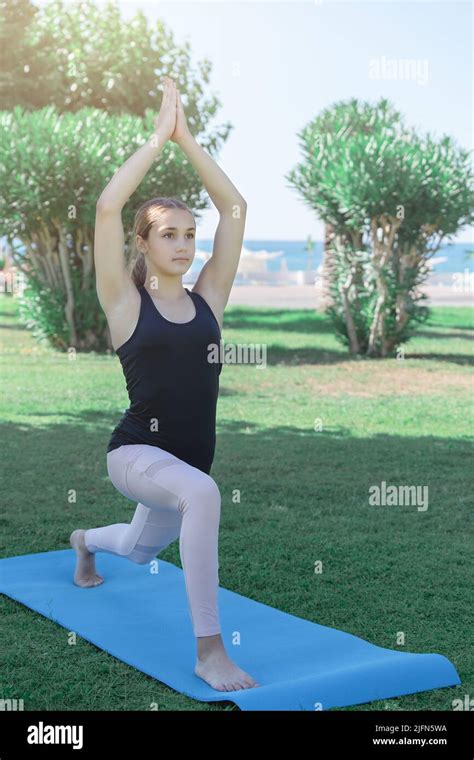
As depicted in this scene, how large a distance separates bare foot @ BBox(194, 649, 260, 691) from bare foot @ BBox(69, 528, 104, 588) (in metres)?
1.46

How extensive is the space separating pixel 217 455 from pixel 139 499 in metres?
5.05

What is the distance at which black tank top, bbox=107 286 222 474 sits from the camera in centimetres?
430

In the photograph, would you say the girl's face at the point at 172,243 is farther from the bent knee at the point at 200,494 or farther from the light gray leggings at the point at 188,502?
the bent knee at the point at 200,494

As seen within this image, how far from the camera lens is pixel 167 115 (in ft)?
14.4

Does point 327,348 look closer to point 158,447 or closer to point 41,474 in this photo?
point 41,474

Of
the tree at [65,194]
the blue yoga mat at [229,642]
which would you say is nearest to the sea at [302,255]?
the tree at [65,194]

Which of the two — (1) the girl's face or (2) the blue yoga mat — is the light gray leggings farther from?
(1) the girl's face

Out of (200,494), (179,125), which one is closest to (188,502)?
(200,494)

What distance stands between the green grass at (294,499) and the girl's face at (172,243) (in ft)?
5.32

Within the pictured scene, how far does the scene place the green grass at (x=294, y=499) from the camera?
4520 millimetres

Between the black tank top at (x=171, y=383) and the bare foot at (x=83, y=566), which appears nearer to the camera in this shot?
the black tank top at (x=171, y=383)

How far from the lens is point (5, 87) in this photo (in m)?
24.4

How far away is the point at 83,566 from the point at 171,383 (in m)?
1.59

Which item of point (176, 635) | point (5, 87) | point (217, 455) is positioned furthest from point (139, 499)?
point (5, 87)
